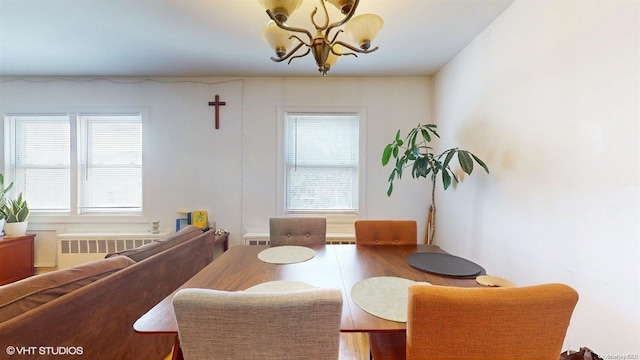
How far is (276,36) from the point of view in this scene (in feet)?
4.38

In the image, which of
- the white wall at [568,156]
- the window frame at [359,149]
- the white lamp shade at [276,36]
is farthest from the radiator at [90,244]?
the white wall at [568,156]

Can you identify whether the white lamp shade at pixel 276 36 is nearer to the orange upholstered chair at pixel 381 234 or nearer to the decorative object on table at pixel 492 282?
the orange upholstered chair at pixel 381 234

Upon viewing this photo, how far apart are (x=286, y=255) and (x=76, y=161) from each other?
10.1ft

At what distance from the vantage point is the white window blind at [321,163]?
119 inches

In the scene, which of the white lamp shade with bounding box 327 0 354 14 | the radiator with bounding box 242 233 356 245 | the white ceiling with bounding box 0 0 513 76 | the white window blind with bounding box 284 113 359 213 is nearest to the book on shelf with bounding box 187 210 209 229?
the radiator with bounding box 242 233 356 245

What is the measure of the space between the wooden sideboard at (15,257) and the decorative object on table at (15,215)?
85 mm

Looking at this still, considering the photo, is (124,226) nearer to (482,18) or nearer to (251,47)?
(251,47)

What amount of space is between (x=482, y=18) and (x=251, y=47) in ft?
6.21

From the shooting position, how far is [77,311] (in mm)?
1063

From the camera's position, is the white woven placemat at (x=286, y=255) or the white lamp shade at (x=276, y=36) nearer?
the white lamp shade at (x=276, y=36)

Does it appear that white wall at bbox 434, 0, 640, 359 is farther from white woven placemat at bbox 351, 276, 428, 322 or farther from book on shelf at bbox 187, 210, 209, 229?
book on shelf at bbox 187, 210, 209, 229

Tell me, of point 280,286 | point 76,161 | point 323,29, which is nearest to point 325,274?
point 280,286

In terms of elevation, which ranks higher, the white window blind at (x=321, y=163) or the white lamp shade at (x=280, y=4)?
the white lamp shade at (x=280, y=4)

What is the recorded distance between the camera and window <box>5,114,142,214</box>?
9.67ft
